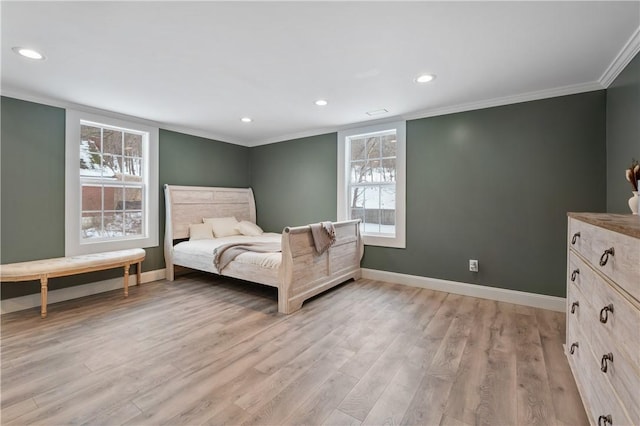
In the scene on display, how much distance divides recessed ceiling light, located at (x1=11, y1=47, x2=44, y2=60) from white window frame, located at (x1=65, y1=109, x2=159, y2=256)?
4.13 feet

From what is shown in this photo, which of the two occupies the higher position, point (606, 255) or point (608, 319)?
point (606, 255)

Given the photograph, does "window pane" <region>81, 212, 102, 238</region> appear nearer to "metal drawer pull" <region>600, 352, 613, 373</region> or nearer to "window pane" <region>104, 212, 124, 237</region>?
"window pane" <region>104, 212, 124, 237</region>

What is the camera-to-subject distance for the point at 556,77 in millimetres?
2664

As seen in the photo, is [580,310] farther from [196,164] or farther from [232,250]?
[196,164]

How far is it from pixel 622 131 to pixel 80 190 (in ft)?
18.1

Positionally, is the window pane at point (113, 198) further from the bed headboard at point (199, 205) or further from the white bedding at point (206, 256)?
the white bedding at point (206, 256)

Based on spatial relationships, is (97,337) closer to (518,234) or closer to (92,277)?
(92,277)

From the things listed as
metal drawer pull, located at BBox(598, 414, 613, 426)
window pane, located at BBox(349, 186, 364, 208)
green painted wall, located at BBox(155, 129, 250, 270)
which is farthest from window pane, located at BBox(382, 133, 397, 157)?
metal drawer pull, located at BBox(598, 414, 613, 426)

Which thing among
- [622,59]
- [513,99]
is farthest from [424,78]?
[622,59]

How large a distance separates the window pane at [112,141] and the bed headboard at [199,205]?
29.4 inches

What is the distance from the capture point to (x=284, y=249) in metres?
2.96

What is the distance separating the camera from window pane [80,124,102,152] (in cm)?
356

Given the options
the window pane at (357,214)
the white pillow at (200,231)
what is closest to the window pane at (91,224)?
the white pillow at (200,231)

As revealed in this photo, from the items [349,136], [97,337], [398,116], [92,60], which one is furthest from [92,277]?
[398,116]
